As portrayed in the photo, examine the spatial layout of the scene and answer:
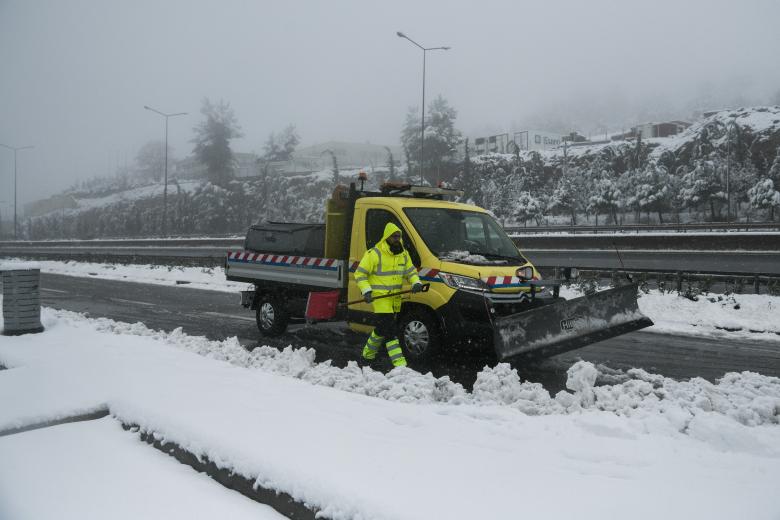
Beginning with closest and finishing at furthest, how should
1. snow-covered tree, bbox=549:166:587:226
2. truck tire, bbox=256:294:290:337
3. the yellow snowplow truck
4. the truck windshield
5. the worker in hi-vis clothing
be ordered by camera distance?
the yellow snowplow truck → the worker in hi-vis clothing → the truck windshield → truck tire, bbox=256:294:290:337 → snow-covered tree, bbox=549:166:587:226

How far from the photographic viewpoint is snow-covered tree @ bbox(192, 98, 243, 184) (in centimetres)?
7719

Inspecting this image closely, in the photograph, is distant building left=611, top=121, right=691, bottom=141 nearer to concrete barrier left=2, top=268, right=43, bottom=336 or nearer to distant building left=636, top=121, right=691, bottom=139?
distant building left=636, top=121, right=691, bottom=139

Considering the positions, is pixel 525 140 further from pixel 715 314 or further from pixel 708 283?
pixel 715 314

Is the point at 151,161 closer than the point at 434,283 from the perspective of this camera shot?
No

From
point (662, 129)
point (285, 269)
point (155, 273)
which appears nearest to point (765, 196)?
point (662, 129)

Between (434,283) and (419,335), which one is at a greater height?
(434,283)

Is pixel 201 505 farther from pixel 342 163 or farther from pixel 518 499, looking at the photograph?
pixel 342 163

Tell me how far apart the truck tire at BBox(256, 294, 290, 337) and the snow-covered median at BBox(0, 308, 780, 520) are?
276cm

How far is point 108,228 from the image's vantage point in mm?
66938

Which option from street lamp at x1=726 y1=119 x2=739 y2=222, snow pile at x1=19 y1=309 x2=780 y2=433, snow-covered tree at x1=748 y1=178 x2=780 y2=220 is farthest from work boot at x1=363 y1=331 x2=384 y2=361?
street lamp at x1=726 y1=119 x2=739 y2=222

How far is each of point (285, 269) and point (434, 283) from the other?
116 inches

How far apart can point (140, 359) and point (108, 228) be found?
66.0m

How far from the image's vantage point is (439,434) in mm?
4539

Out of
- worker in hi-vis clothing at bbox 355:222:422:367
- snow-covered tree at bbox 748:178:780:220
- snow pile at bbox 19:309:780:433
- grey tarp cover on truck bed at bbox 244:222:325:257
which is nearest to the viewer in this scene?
snow pile at bbox 19:309:780:433
